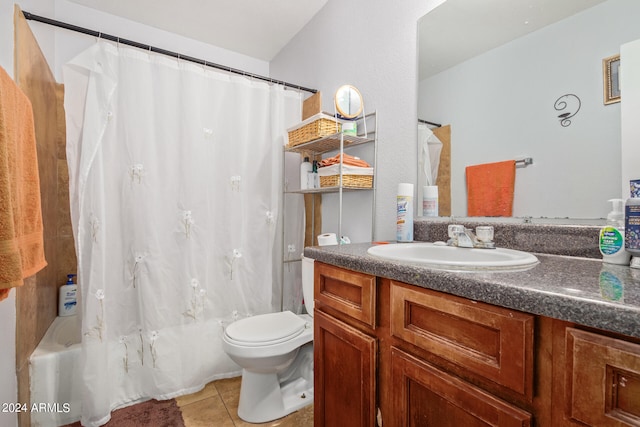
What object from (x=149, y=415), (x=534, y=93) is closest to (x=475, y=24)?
(x=534, y=93)

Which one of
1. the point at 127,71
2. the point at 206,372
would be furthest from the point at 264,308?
the point at 127,71

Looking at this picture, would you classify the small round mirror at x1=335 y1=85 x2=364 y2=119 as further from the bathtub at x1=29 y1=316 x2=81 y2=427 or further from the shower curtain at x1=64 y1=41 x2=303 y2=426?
the bathtub at x1=29 y1=316 x2=81 y2=427

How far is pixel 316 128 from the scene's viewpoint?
1590 mm

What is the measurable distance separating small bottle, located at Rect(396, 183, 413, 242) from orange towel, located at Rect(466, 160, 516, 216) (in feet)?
0.75

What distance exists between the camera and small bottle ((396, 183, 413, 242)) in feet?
4.21

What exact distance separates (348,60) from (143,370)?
6.95ft

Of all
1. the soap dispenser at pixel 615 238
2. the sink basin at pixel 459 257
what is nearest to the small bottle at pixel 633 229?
the soap dispenser at pixel 615 238

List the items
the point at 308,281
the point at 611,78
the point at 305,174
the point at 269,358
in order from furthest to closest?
the point at 305,174
the point at 308,281
the point at 269,358
the point at 611,78

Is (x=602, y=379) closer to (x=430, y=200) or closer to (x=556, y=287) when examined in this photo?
(x=556, y=287)

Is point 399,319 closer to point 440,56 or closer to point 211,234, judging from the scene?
point 440,56

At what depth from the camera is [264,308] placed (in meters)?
1.96

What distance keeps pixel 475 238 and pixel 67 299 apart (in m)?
2.43

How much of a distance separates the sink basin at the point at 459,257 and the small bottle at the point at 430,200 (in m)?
0.25

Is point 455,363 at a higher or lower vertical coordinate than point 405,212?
lower
